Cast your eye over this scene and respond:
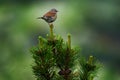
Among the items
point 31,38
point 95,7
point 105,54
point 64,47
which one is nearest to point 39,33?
point 31,38

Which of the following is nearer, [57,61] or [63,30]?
[57,61]

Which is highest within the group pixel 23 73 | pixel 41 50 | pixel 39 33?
pixel 41 50

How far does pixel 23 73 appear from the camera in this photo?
207 inches

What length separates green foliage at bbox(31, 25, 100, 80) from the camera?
117 cm

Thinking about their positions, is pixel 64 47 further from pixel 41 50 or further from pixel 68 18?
pixel 68 18

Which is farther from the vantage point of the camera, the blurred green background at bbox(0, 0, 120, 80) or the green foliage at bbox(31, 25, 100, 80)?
the blurred green background at bbox(0, 0, 120, 80)

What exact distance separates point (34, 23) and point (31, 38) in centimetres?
20

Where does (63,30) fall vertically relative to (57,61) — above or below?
below

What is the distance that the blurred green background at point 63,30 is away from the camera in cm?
554

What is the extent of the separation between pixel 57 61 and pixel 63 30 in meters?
4.87

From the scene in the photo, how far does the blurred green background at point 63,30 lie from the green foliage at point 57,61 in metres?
3.90

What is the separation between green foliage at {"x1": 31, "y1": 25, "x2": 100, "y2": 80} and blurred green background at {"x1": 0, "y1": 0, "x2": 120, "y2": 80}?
3901mm

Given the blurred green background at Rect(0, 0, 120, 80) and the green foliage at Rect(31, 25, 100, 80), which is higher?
the green foliage at Rect(31, 25, 100, 80)

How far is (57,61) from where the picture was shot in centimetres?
120
